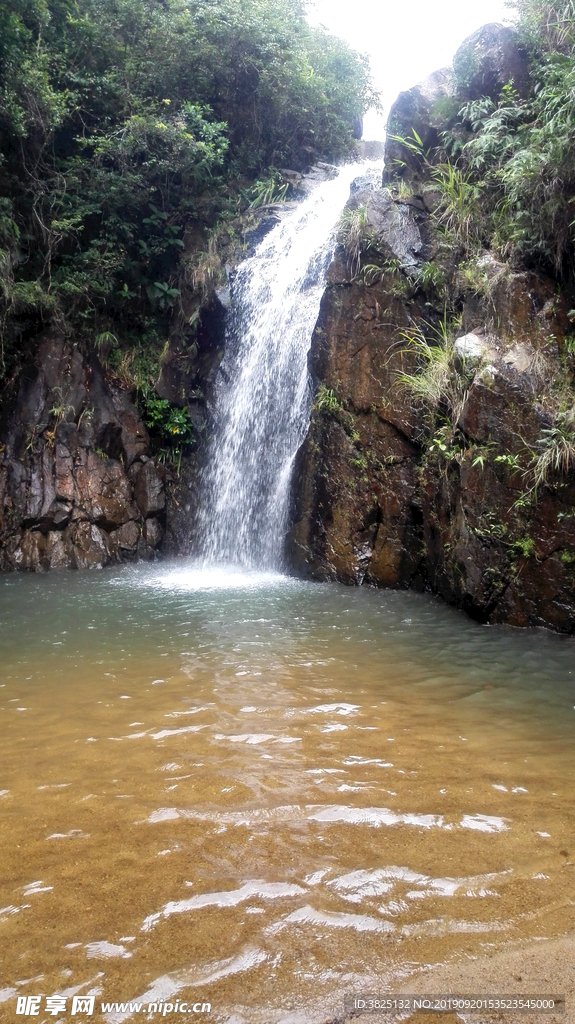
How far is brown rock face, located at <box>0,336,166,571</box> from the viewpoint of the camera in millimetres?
9234

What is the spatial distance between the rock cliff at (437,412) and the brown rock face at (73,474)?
3.04 meters

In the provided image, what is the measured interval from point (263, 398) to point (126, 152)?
17.3ft

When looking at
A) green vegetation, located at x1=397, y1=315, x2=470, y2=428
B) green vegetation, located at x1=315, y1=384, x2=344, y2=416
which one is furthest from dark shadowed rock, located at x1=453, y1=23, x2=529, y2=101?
green vegetation, located at x1=315, y1=384, x2=344, y2=416

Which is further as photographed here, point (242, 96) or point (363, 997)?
point (242, 96)

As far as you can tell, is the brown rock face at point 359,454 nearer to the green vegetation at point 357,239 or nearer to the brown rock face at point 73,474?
the green vegetation at point 357,239

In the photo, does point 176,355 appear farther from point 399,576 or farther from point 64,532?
point 399,576

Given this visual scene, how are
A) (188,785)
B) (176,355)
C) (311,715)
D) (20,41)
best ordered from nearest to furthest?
(188,785) → (311,715) → (20,41) → (176,355)

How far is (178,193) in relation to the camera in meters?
11.6

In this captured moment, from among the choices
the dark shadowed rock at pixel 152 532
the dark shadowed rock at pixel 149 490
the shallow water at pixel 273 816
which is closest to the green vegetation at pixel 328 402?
the dark shadowed rock at pixel 149 490

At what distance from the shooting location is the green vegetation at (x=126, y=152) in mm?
9642

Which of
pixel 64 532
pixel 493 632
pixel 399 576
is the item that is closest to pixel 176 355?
pixel 64 532

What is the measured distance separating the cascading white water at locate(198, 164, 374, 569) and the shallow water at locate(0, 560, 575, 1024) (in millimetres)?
4229

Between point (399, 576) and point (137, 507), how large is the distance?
4.61 m

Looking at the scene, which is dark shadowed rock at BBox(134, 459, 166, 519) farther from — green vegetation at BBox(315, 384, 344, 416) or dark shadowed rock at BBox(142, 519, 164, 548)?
Answer: green vegetation at BBox(315, 384, 344, 416)
